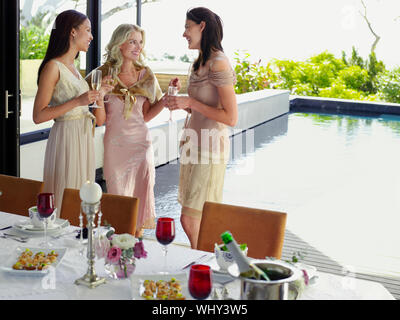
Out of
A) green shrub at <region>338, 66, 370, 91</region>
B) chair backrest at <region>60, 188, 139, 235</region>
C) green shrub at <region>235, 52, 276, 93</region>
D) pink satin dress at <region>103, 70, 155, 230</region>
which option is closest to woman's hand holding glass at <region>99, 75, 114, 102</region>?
pink satin dress at <region>103, 70, 155, 230</region>

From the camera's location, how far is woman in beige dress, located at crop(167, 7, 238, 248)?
10.5 ft

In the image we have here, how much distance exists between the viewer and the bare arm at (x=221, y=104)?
3.20 meters

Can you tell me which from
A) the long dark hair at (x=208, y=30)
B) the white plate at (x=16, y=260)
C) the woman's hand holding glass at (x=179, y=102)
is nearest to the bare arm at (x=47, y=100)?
the woman's hand holding glass at (x=179, y=102)

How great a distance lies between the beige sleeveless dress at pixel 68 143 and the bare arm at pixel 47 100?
0.07 m

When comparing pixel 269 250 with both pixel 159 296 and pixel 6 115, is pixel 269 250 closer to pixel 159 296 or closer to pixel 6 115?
pixel 159 296

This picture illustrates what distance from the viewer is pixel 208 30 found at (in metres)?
3.21

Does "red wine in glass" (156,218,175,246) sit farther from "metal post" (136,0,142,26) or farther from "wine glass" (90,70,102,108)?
"metal post" (136,0,142,26)

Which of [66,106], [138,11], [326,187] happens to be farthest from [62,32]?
[326,187]

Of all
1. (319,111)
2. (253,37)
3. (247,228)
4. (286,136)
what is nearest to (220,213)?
(247,228)

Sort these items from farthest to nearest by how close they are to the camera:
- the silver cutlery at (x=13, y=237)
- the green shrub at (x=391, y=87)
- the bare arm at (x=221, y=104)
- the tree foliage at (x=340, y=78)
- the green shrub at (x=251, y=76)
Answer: the tree foliage at (x=340, y=78), the green shrub at (x=391, y=87), the green shrub at (x=251, y=76), the bare arm at (x=221, y=104), the silver cutlery at (x=13, y=237)

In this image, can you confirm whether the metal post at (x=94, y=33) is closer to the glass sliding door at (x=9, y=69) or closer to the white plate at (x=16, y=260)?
the glass sliding door at (x=9, y=69)

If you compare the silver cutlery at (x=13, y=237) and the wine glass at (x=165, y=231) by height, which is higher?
the wine glass at (x=165, y=231)

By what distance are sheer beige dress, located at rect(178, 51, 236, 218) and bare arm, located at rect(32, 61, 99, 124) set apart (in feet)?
2.09

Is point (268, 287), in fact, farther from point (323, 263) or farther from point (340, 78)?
point (340, 78)
